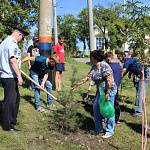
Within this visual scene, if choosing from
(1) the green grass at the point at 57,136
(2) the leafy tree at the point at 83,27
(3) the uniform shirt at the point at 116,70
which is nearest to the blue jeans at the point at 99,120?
(1) the green grass at the point at 57,136

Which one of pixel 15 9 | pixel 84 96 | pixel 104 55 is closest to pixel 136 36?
pixel 104 55

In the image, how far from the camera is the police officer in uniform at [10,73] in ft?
28.7

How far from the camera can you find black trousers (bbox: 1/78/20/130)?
8.95m

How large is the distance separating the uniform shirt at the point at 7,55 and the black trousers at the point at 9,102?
115mm

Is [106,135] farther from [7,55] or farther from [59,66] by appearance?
[59,66]

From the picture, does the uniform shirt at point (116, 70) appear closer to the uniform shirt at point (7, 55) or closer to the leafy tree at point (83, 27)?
the uniform shirt at point (7, 55)

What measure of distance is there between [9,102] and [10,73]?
56cm

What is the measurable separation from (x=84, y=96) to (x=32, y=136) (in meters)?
4.30

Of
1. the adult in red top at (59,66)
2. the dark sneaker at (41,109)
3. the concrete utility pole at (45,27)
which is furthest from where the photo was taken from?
the adult in red top at (59,66)

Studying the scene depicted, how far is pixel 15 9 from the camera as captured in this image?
1770 centimetres

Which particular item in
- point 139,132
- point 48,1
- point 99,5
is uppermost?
point 99,5

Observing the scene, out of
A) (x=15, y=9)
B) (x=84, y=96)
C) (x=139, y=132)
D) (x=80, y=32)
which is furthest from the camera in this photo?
(x=80, y=32)

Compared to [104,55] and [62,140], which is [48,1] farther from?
[62,140]

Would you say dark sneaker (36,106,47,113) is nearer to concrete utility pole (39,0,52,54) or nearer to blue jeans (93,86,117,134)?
concrete utility pole (39,0,52,54)
